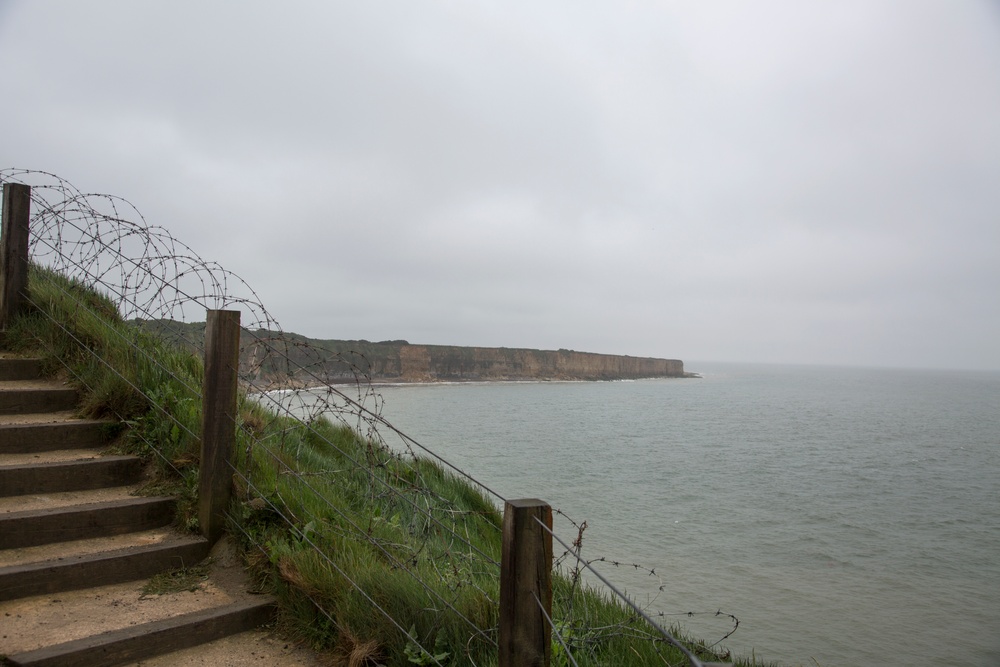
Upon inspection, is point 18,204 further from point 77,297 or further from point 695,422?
point 695,422

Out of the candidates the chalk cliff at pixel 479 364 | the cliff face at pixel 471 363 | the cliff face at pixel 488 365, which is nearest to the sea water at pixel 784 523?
the cliff face at pixel 471 363

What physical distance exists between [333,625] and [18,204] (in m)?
4.78

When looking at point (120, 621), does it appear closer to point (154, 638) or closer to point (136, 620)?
point (136, 620)

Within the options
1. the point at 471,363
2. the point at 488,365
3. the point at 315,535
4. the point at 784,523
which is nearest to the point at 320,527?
the point at 315,535

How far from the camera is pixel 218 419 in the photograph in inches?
158

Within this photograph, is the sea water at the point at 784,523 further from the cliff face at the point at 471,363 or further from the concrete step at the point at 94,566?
the cliff face at the point at 471,363

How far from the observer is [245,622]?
3.53 m

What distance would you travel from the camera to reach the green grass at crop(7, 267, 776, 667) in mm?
3330

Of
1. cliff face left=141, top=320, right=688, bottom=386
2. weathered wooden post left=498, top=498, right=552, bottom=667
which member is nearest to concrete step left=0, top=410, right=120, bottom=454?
weathered wooden post left=498, top=498, right=552, bottom=667

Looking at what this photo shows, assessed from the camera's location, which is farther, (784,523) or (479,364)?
(479,364)

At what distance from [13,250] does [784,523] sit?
47.0 ft

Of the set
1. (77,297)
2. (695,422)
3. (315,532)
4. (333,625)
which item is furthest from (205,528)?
(695,422)

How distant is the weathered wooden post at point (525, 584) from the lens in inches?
93.9

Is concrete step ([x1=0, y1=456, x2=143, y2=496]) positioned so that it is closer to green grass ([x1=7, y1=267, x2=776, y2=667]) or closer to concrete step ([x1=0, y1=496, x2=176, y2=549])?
green grass ([x1=7, y1=267, x2=776, y2=667])
